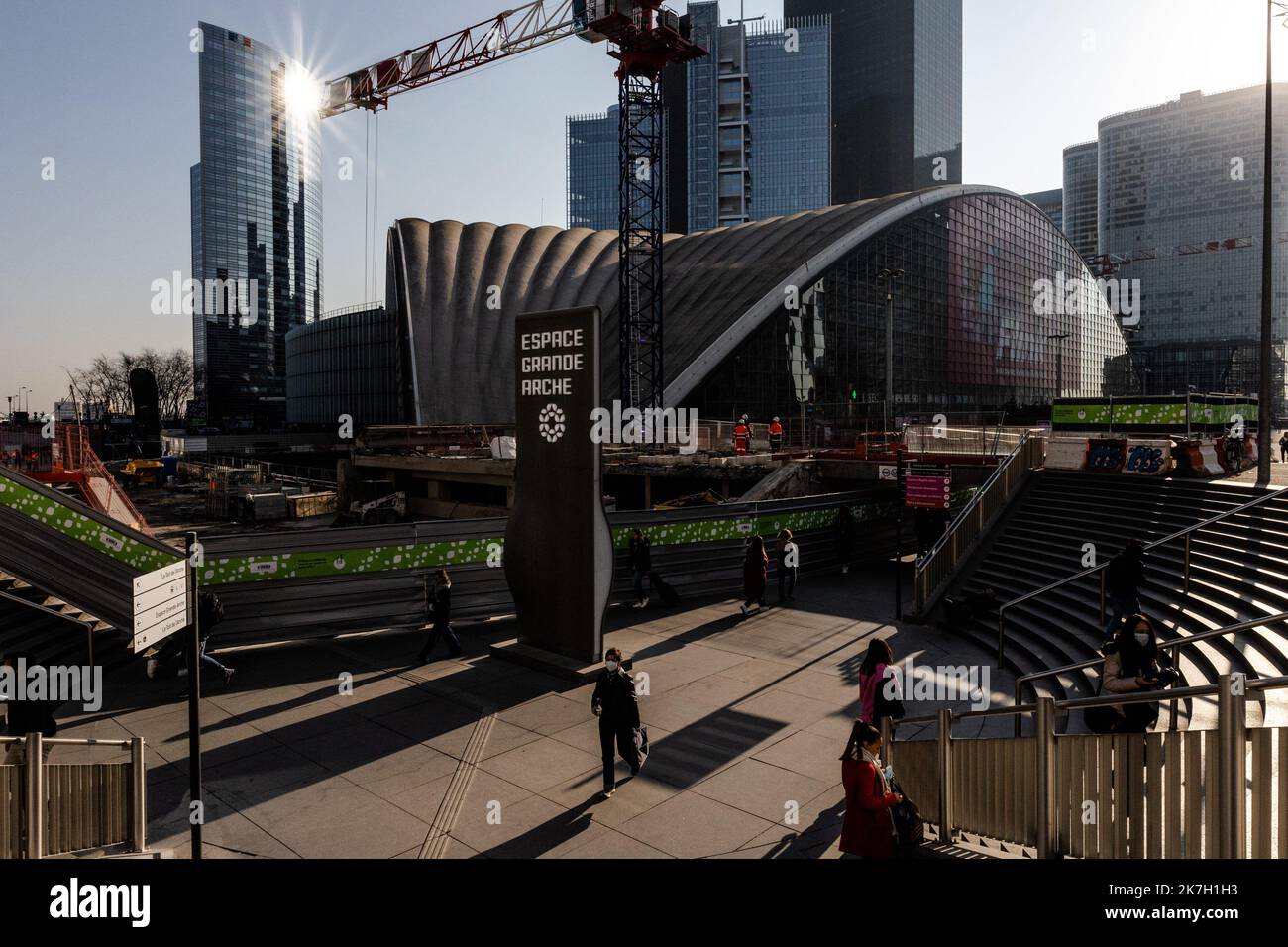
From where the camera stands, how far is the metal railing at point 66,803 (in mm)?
6445

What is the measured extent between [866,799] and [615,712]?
3357mm

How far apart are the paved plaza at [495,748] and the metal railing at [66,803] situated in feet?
1.98

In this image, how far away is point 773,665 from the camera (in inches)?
560

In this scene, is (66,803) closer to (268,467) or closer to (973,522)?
(973,522)

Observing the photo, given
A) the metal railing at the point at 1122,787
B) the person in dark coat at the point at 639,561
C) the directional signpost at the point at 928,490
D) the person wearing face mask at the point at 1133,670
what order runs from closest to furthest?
the metal railing at the point at 1122,787
the person wearing face mask at the point at 1133,670
the directional signpost at the point at 928,490
the person in dark coat at the point at 639,561

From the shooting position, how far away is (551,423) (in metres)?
14.3

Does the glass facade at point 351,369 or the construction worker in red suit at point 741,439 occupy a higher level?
the glass facade at point 351,369

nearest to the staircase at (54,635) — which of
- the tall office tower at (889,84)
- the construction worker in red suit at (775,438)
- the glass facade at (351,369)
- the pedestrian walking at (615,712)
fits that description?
the pedestrian walking at (615,712)

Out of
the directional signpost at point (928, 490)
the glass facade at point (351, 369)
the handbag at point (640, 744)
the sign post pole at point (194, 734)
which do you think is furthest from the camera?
the glass facade at point (351, 369)

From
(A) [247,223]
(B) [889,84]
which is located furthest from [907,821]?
(B) [889,84]

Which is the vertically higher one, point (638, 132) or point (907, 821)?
point (638, 132)

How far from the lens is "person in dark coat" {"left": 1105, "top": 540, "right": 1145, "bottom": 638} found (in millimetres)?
12031

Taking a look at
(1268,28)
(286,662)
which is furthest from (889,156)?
(286,662)

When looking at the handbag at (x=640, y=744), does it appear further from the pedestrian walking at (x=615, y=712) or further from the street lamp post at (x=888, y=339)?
the street lamp post at (x=888, y=339)
